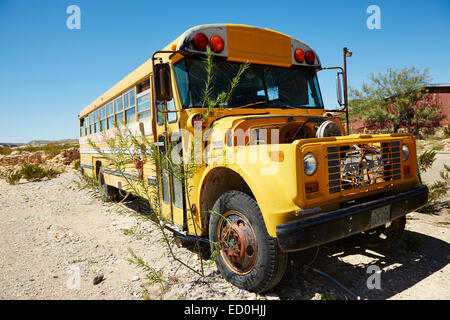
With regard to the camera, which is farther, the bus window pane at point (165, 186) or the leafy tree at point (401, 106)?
the leafy tree at point (401, 106)

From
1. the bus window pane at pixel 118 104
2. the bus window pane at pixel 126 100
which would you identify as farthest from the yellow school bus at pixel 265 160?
the bus window pane at pixel 118 104

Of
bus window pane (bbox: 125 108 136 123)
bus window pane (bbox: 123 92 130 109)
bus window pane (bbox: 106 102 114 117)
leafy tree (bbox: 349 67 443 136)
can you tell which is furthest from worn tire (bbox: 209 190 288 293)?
leafy tree (bbox: 349 67 443 136)

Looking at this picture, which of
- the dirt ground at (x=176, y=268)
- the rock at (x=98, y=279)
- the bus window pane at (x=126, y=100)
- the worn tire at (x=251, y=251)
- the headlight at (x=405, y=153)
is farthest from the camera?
the bus window pane at (x=126, y=100)

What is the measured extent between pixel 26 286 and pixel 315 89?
413 centimetres

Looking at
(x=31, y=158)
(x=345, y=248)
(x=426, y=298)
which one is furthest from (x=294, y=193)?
(x=31, y=158)

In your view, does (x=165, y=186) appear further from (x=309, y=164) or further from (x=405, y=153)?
(x=405, y=153)

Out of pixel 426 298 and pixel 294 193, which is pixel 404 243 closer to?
pixel 426 298

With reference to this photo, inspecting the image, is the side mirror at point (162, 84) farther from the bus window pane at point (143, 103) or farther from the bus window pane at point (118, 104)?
the bus window pane at point (118, 104)

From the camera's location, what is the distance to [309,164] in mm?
2199

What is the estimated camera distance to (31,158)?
841 inches

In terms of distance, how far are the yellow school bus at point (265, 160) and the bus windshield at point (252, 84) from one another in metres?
0.01

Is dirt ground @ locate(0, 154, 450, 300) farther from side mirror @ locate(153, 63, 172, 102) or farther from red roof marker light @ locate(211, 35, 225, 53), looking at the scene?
red roof marker light @ locate(211, 35, 225, 53)

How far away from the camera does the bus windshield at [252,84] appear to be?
126 inches

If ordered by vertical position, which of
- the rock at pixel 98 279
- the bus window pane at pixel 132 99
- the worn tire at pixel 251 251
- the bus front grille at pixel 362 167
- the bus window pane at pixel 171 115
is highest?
the bus window pane at pixel 132 99
